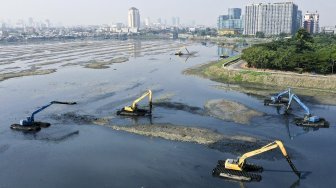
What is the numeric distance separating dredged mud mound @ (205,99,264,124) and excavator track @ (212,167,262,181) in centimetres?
1279

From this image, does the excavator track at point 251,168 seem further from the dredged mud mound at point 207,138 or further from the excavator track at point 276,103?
the excavator track at point 276,103

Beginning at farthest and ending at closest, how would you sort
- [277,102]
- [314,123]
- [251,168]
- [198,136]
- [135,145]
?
A: [277,102]
[314,123]
[198,136]
[135,145]
[251,168]

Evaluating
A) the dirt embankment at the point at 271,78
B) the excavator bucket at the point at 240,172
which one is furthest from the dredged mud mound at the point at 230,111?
the dirt embankment at the point at 271,78

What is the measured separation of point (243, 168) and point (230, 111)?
16.8 m

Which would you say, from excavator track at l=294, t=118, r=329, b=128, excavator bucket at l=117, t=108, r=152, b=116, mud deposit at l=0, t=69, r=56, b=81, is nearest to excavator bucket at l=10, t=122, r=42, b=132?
excavator bucket at l=117, t=108, r=152, b=116

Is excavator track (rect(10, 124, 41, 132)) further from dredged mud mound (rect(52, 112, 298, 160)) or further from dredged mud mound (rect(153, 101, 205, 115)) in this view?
dredged mud mound (rect(153, 101, 205, 115))

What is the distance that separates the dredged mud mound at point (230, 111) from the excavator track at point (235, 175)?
1279cm

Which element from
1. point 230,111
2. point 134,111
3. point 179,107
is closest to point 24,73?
point 134,111

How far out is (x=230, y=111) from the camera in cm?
4431

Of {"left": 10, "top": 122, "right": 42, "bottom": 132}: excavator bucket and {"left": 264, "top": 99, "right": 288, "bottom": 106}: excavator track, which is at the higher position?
{"left": 264, "top": 99, "right": 288, "bottom": 106}: excavator track

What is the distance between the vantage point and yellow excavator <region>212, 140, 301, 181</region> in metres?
27.0

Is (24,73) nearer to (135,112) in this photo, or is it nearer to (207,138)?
(135,112)

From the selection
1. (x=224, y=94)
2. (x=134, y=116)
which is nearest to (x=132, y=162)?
(x=134, y=116)

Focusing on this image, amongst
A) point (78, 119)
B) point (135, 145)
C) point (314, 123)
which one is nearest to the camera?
point (135, 145)
